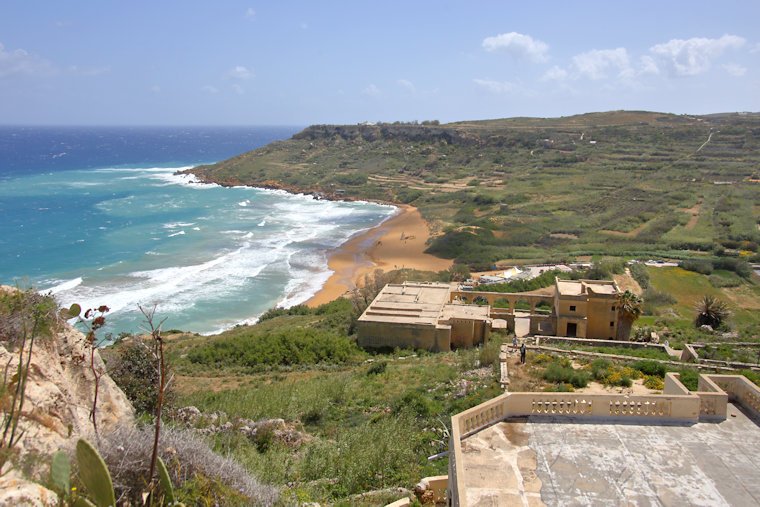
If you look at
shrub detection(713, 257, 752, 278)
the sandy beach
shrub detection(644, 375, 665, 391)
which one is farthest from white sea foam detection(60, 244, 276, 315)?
shrub detection(713, 257, 752, 278)

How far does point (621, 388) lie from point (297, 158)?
11834 centimetres

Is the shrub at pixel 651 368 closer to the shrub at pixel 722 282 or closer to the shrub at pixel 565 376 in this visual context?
the shrub at pixel 565 376

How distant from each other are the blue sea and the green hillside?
483 inches

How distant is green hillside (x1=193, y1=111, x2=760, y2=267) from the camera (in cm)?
6022

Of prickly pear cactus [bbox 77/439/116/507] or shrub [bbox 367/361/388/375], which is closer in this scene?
prickly pear cactus [bbox 77/439/116/507]

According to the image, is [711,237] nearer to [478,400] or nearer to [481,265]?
[481,265]

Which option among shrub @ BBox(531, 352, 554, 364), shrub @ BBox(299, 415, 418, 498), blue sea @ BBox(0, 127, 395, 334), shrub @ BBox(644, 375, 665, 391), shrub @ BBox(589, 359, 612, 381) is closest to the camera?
shrub @ BBox(299, 415, 418, 498)

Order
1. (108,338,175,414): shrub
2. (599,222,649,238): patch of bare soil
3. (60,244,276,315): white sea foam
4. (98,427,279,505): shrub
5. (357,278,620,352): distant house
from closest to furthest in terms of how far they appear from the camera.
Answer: (98,427,279,505): shrub → (108,338,175,414): shrub → (357,278,620,352): distant house → (60,244,276,315): white sea foam → (599,222,649,238): patch of bare soil

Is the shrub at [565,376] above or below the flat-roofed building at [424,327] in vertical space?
above

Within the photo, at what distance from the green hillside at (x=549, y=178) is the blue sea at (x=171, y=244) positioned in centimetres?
1228

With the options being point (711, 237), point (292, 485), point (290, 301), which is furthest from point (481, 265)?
point (292, 485)

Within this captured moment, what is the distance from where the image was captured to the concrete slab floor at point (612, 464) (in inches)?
354

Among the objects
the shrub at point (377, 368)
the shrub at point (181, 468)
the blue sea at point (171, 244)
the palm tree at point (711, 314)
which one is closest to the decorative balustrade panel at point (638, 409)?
the shrub at point (181, 468)

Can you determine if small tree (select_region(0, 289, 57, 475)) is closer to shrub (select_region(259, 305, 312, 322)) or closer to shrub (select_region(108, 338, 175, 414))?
shrub (select_region(108, 338, 175, 414))
